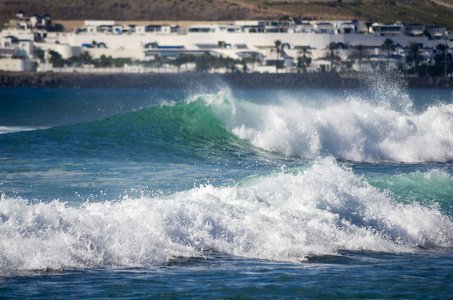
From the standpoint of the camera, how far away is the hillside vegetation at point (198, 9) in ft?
506

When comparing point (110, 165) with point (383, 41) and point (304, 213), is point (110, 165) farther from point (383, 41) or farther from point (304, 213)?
point (383, 41)

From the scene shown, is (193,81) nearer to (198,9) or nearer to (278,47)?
(278,47)

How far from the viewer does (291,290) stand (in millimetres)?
7121

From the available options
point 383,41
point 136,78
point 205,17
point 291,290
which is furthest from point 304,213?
point 205,17

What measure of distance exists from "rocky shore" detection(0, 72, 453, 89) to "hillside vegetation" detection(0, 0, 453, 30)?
5675 cm

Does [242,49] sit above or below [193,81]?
above

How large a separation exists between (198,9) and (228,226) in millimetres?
160433

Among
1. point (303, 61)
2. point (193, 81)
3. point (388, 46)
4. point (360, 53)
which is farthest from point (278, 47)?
point (388, 46)

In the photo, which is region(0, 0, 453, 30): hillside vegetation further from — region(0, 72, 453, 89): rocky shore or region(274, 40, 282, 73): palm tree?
region(0, 72, 453, 89): rocky shore

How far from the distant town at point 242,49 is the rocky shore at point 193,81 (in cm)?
393

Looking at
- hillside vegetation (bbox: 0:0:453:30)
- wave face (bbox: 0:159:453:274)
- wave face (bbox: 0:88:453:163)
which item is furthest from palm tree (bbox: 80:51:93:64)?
wave face (bbox: 0:159:453:274)

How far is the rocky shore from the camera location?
322 ft

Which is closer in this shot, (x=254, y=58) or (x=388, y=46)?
(x=388, y=46)

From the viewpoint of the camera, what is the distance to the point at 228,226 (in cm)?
929
